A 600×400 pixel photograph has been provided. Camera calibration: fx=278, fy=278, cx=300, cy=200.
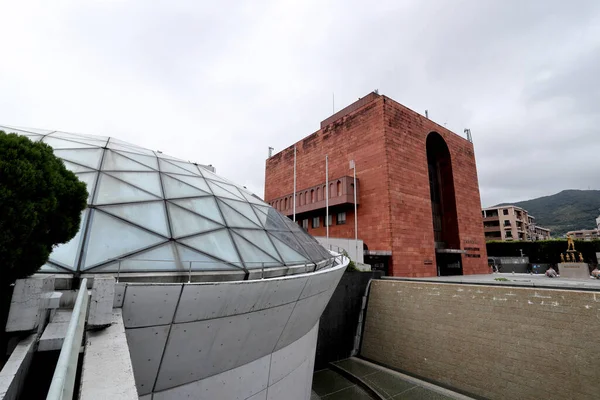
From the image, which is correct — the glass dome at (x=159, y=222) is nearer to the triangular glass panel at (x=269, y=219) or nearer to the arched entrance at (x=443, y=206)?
the triangular glass panel at (x=269, y=219)

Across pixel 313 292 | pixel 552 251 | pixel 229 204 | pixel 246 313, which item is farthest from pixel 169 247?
pixel 552 251

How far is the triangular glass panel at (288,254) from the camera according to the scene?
324 inches

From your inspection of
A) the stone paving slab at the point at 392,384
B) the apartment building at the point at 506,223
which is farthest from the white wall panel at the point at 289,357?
the apartment building at the point at 506,223

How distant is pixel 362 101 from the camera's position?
36562mm

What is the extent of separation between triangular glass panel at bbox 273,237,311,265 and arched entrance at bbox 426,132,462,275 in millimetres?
31573

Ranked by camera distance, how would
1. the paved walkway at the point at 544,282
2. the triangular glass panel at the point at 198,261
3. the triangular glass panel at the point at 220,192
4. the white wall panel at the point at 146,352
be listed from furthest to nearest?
the paved walkway at the point at 544,282 < the triangular glass panel at the point at 220,192 < the triangular glass panel at the point at 198,261 < the white wall panel at the point at 146,352

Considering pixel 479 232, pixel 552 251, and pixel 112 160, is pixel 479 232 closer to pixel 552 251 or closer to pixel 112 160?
pixel 552 251

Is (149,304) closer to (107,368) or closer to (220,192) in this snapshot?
(107,368)

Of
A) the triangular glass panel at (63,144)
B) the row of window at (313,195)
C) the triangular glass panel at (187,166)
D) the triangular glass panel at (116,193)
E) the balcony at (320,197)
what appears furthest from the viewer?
the row of window at (313,195)

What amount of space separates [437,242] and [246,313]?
36102mm

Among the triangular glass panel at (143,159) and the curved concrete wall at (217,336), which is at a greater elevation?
the triangular glass panel at (143,159)

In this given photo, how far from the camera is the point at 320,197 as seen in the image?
116 feet

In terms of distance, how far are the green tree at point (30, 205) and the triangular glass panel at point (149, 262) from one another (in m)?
1.36

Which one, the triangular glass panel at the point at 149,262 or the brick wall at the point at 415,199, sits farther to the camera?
the brick wall at the point at 415,199
